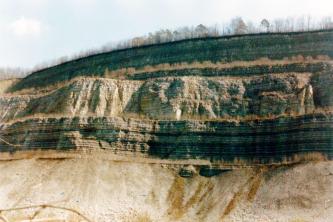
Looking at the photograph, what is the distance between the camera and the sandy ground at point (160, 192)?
35.8m

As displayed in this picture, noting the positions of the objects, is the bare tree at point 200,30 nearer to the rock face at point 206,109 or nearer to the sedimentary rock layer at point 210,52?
the sedimentary rock layer at point 210,52

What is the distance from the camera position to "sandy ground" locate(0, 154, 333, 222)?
117ft

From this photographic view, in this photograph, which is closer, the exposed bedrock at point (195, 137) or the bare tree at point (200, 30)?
the exposed bedrock at point (195, 137)

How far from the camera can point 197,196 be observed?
133 feet

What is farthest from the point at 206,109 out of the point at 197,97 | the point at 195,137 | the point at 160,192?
the point at 160,192

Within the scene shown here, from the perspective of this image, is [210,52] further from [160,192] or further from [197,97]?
[160,192]

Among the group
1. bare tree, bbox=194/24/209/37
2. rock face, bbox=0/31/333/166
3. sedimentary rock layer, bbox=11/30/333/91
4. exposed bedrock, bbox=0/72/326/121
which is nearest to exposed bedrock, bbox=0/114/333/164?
rock face, bbox=0/31/333/166

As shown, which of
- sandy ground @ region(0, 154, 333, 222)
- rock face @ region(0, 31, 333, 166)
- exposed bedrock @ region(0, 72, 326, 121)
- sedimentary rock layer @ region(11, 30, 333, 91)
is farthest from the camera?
sedimentary rock layer @ region(11, 30, 333, 91)

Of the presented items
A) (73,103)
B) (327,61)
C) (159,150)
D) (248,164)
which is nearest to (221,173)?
(248,164)

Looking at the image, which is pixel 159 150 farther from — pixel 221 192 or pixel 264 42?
pixel 264 42

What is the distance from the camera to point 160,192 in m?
41.1

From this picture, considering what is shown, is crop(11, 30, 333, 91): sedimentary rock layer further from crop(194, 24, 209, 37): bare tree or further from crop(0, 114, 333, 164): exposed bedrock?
crop(194, 24, 209, 37): bare tree

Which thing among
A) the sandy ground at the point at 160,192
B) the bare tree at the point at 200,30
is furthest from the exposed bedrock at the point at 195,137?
the bare tree at the point at 200,30

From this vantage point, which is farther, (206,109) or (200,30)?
(200,30)
